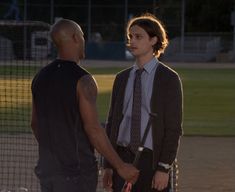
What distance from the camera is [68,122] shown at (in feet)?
19.3

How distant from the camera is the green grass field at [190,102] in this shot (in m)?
15.4

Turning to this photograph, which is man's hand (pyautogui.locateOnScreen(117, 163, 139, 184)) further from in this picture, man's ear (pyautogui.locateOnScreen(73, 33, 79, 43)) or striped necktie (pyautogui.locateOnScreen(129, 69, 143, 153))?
man's ear (pyautogui.locateOnScreen(73, 33, 79, 43))

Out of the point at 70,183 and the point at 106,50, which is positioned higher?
the point at 70,183

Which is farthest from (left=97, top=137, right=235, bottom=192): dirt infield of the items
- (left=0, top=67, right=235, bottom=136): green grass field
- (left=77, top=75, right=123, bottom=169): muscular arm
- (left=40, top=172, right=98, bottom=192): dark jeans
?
(left=77, top=75, right=123, bottom=169): muscular arm

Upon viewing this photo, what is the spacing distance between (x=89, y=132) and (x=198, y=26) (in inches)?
3108

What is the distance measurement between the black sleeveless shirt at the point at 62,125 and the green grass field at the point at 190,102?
16.3ft

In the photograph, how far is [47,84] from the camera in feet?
19.5

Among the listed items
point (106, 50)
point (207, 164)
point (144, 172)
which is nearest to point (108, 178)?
point (144, 172)

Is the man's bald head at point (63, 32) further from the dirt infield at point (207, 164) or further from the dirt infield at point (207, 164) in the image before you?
the dirt infield at point (207, 164)

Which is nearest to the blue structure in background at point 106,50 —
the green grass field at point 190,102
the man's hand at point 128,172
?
the green grass field at point 190,102

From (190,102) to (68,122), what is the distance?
2327cm

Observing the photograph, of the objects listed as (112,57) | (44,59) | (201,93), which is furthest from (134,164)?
(112,57)

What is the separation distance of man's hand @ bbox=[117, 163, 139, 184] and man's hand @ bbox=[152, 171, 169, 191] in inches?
15.8

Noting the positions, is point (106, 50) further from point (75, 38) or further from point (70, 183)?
point (70, 183)
